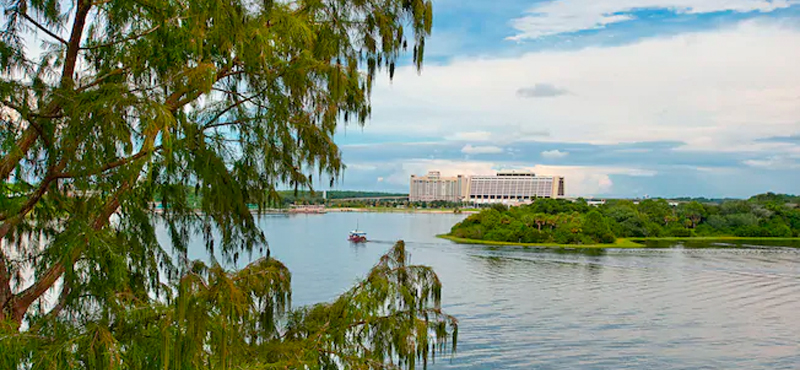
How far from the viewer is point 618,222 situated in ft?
154

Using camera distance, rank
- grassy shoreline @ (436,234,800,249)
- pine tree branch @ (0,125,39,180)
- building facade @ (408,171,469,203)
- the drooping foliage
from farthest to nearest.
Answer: building facade @ (408,171,469,203)
grassy shoreline @ (436,234,800,249)
pine tree branch @ (0,125,39,180)
the drooping foliage

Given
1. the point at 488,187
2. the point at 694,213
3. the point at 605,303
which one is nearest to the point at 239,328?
the point at 605,303

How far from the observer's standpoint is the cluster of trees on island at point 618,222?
4138 centimetres

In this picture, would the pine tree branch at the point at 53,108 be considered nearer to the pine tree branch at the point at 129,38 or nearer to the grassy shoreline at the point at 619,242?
the pine tree branch at the point at 129,38

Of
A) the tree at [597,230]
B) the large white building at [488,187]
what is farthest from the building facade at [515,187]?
the tree at [597,230]

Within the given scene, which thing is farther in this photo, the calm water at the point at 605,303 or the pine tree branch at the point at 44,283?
the calm water at the point at 605,303

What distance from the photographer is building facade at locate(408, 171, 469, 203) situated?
14388 cm

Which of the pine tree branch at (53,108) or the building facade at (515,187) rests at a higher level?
the building facade at (515,187)

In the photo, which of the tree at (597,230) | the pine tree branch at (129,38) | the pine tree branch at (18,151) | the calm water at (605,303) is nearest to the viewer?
the pine tree branch at (18,151)

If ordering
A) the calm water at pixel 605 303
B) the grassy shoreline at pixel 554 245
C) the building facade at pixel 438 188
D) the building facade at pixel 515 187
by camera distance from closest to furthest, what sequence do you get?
the calm water at pixel 605 303
the grassy shoreline at pixel 554 245
the building facade at pixel 515 187
the building facade at pixel 438 188

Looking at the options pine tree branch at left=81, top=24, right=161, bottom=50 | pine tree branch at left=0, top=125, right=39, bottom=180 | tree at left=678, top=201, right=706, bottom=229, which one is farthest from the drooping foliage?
tree at left=678, top=201, right=706, bottom=229

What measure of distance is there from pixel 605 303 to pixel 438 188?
124 meters

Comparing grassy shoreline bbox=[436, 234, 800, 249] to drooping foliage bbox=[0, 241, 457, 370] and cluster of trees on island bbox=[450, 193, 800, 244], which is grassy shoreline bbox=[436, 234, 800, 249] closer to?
cluster of trees on island bbox=[450, 193, 800, 244]

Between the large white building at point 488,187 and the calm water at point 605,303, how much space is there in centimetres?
9761
